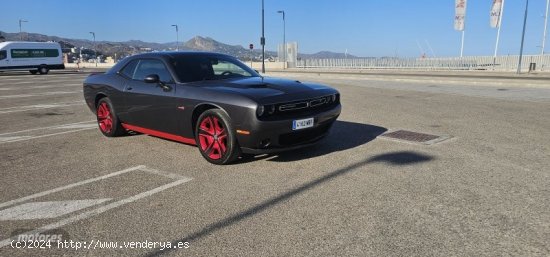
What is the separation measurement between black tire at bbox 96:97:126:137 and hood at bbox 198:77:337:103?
6.94 feet

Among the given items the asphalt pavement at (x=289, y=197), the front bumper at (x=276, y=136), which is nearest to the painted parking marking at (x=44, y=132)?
the asphalt pavement at (x=289, y=197)

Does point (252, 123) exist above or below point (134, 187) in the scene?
above

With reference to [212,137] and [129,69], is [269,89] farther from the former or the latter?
[129,69]

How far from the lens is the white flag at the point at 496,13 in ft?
121

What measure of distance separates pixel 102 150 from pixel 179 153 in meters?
1.22

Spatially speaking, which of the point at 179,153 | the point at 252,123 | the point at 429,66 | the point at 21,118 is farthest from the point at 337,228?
the point at 429,66

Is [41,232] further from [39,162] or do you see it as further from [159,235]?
[39,162]

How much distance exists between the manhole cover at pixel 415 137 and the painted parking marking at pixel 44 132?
18.1ft

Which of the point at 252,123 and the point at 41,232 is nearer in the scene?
the point at 41,232

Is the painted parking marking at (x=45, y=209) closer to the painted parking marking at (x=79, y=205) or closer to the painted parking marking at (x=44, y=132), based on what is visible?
the painted parking marking at (x=79, y=205)

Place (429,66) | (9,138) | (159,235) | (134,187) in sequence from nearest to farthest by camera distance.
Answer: (159,235) < (134,187) < (9,138) < (429,66)

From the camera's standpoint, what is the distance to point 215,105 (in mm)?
5016

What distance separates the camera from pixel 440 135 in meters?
6.70

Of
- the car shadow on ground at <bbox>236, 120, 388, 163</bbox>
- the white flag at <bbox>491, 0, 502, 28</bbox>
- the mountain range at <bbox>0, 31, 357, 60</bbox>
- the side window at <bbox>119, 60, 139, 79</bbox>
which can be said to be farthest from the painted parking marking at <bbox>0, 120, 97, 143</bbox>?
the white flag at <bbox>491, 0, 502, 28</bbox>
